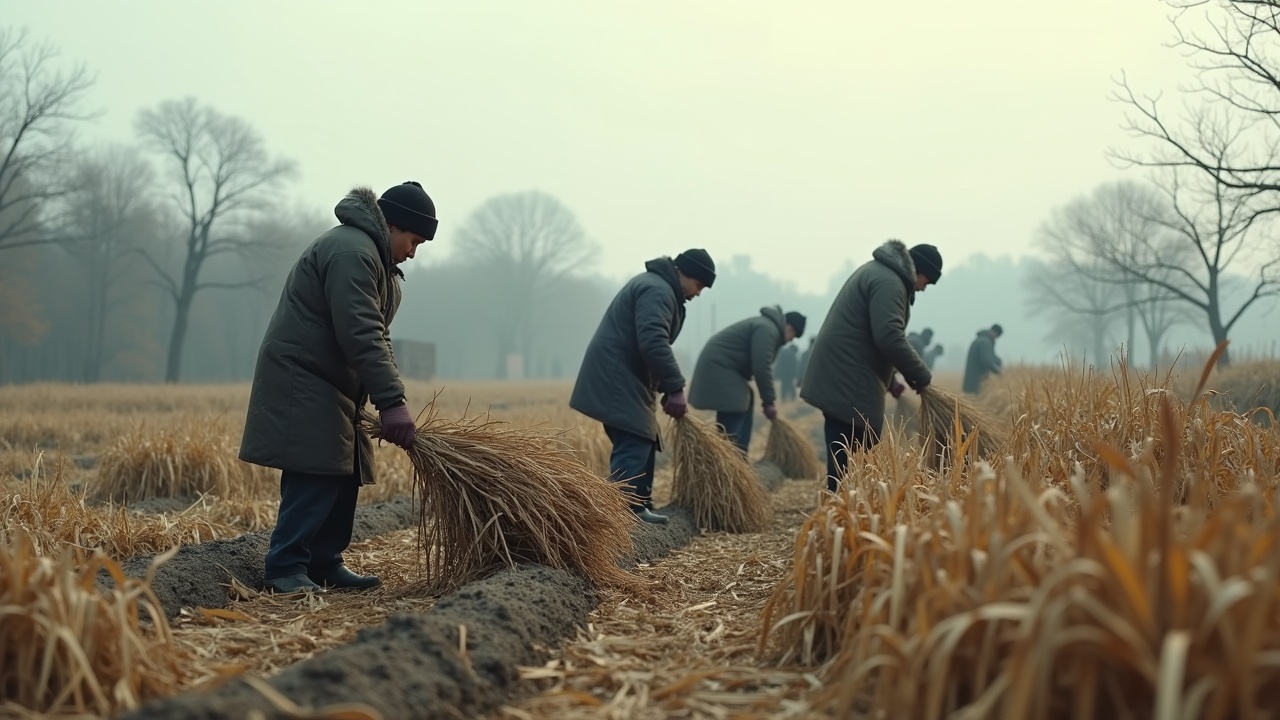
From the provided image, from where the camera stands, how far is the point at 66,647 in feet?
7.50

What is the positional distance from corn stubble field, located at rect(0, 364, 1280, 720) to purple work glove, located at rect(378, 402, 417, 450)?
0.26 metres

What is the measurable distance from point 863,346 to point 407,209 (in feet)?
10.7

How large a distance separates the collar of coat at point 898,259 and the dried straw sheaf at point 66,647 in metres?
4.85

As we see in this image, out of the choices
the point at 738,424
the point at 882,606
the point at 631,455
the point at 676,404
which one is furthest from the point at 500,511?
the point at 738,424

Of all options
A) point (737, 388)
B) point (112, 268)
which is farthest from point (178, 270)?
point (737, 388)

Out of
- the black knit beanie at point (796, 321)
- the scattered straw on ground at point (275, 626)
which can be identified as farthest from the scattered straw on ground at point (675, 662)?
the black knit beanie at point (796, 321)

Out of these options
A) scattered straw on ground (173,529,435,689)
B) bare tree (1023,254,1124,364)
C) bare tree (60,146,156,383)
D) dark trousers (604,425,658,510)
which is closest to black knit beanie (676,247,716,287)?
dark trousers (604,425,658,510)

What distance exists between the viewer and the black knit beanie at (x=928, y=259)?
6.39m

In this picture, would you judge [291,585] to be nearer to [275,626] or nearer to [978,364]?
[275,626]

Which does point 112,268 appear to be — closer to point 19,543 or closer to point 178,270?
point 178,270

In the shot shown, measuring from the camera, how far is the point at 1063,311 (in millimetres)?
58312

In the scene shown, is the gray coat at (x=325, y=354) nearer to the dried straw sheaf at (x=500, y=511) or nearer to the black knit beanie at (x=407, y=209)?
the black knit beanie at (x=407, y=209)

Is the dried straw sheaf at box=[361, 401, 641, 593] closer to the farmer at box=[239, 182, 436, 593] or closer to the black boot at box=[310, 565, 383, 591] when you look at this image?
the farmer at box=[239, 182, 436, 593]

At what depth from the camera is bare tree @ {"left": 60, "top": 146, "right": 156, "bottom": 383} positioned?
33812mm
